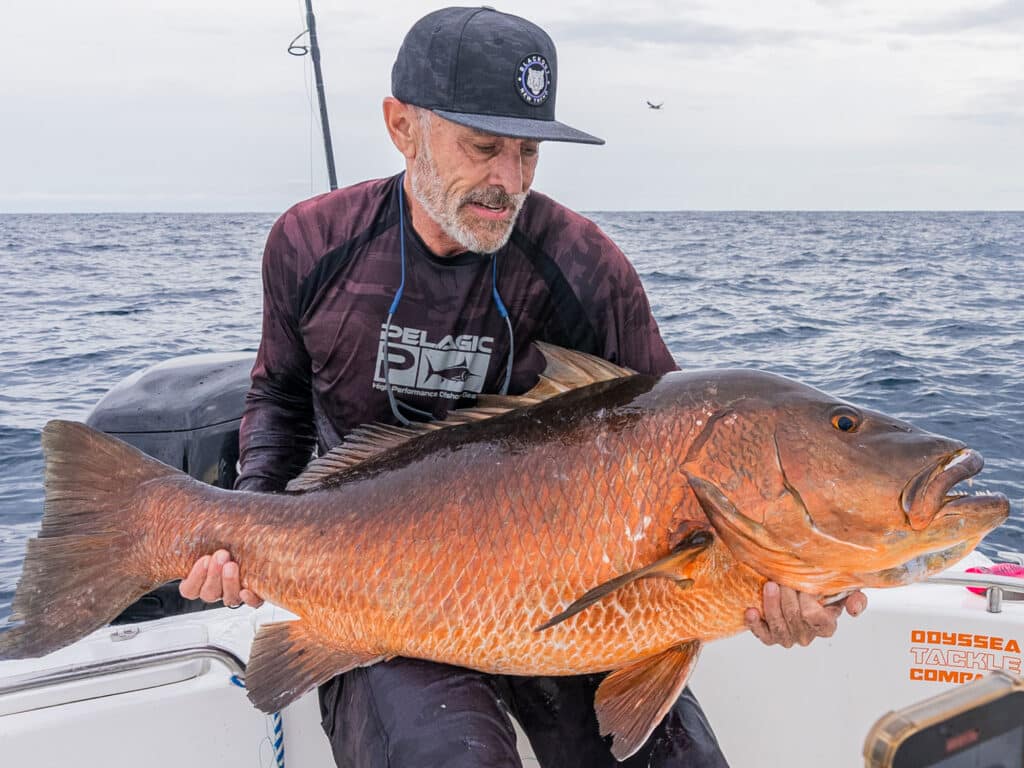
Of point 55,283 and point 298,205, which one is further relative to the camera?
point 55,283

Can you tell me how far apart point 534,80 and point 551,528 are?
4.13ft

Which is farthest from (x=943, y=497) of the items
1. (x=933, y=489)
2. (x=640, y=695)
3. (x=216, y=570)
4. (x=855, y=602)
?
(x=216, y=570)

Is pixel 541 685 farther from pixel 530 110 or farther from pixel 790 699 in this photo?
pixel 530 110

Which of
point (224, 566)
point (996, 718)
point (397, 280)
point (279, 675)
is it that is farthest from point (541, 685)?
point (996, 718)

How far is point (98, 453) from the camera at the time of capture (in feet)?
8.45

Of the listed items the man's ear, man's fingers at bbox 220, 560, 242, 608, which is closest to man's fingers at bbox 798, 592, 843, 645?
man's fingers at bbox 220, 560, 242, 608

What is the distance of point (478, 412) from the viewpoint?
2.57 m

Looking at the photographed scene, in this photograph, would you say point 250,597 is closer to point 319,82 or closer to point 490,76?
point 490,76

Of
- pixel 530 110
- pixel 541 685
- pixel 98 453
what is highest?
pixel 530 110

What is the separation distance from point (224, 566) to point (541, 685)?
0.94 meters

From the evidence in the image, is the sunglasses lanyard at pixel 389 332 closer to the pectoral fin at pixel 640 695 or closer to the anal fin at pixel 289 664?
the anal fin at pixel 289 664

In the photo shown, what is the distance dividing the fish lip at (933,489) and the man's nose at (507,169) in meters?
1.36

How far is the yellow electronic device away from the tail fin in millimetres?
2066

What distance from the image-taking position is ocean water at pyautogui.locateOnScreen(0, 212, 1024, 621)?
9.09 meters
